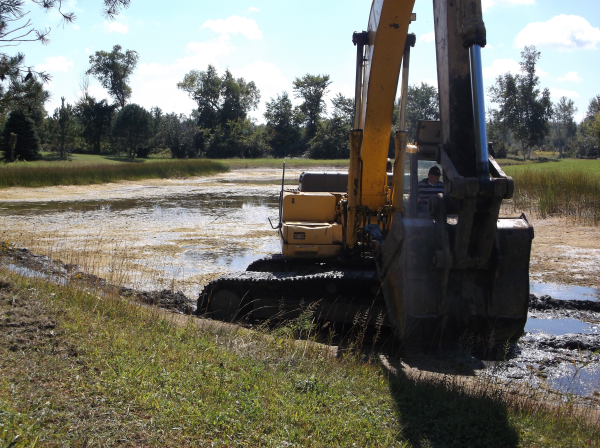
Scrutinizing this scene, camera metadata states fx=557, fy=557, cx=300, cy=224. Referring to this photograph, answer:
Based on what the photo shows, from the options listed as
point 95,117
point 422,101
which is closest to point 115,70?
point 95,117

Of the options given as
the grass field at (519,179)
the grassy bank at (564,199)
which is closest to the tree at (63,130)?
the grass field at (519,179)

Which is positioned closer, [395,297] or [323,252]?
[395,297]

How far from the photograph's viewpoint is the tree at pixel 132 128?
6750cm

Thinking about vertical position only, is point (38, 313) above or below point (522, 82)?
below

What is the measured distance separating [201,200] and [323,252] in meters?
18.4

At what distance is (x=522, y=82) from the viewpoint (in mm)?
82688

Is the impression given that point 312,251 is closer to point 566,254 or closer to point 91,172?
point 566,254

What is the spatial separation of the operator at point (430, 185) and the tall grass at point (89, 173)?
2613 centimetres

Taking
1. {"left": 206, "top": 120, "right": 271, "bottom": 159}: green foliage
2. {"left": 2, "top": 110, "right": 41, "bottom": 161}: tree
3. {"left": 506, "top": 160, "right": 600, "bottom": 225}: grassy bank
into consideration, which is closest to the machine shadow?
{"left": 506, "top": 160, "right": 600, "bottom": 225}: grassy bank

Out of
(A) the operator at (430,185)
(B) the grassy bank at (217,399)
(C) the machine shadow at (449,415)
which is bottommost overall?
(C) the machine shadow at (449,415)

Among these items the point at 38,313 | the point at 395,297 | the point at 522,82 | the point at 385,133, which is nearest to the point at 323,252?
the point at 385,133

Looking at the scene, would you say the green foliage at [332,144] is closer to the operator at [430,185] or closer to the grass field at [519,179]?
the grass field at [519,179]

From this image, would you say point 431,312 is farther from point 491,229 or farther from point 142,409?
point 142,409

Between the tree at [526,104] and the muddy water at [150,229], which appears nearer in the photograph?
the muddy water at [150,229]
